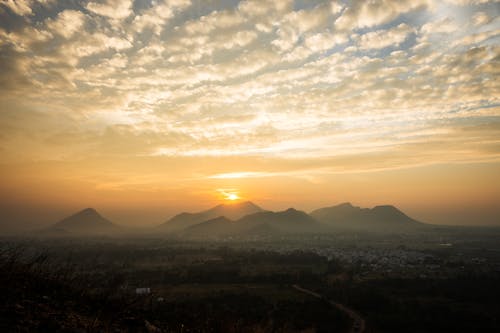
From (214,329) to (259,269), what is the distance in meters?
89.1

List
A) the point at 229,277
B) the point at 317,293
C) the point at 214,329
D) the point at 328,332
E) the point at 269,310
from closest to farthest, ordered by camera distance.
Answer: the point at 214,329, the point at 328,332, the point at 269,310, the point at 317,293, the point at 229,277

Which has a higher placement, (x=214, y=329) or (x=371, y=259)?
(x=214, y=329)

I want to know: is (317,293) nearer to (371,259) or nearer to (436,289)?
(436,289)

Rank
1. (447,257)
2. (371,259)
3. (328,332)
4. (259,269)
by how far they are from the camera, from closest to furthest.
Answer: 1. (328,332)
2. (259,269)
3. (371,259)
4. (447,257)

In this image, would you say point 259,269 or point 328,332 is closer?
point 328,332

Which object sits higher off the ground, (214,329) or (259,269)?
(214,329)

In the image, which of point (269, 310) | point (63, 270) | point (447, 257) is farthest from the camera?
point (447, 257)

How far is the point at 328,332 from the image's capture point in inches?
1612

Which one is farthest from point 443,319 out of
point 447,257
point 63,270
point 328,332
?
point 447,257

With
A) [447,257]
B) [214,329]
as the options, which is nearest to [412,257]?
[447,257]

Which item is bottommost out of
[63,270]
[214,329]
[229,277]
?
[229,277]

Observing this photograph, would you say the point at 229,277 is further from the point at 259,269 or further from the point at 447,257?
the point at 447,257

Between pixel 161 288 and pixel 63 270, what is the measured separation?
6534cm

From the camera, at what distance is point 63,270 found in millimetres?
10562
